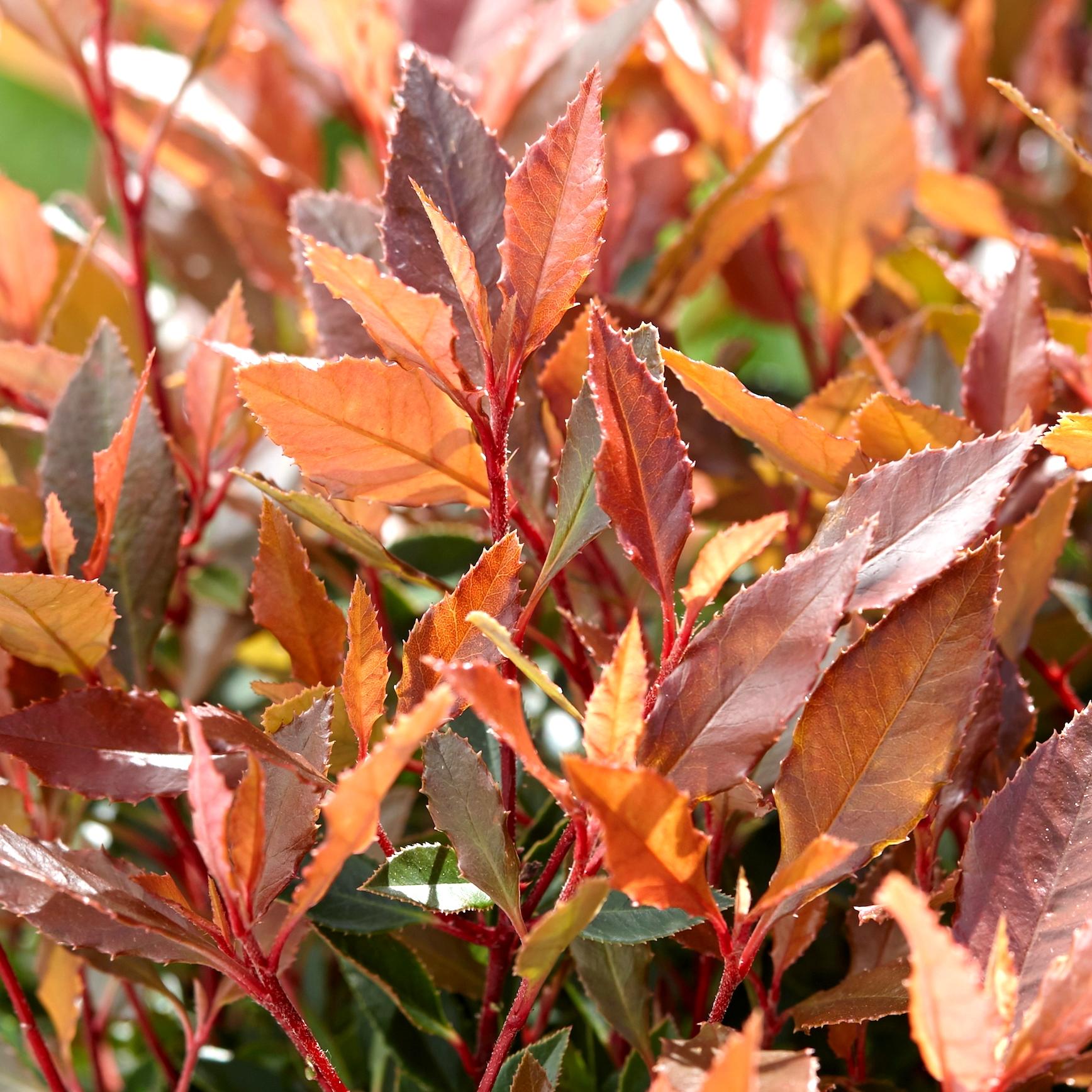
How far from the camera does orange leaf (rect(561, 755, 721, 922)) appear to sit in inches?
11.8

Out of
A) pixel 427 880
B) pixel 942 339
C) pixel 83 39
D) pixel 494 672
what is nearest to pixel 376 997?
pixel 427 880

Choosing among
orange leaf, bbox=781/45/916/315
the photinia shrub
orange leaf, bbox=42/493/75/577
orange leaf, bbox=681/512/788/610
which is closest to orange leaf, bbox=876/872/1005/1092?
the photinia shrub

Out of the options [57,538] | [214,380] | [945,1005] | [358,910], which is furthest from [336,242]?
[945,1005]

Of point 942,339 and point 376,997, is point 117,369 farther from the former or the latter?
point 942,339

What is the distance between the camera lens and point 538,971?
A: 33 centimetres

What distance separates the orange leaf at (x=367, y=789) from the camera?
0.91ft

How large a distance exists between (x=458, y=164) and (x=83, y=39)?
39 cm

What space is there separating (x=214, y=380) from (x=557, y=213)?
8.6 inches

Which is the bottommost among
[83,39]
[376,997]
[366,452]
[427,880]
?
[376,997]

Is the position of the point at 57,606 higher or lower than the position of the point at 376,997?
higher

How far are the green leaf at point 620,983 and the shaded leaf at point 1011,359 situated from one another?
25 cm

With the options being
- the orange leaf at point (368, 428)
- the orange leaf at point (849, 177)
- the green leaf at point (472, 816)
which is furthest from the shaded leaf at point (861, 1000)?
the orange leaf at point (849, 177)

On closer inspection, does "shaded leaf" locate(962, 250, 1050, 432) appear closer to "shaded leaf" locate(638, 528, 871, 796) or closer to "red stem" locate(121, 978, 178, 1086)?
"shaded leaf" locate(638, 528, 871, 796)

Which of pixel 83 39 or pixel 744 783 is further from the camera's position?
pixel 83 39
